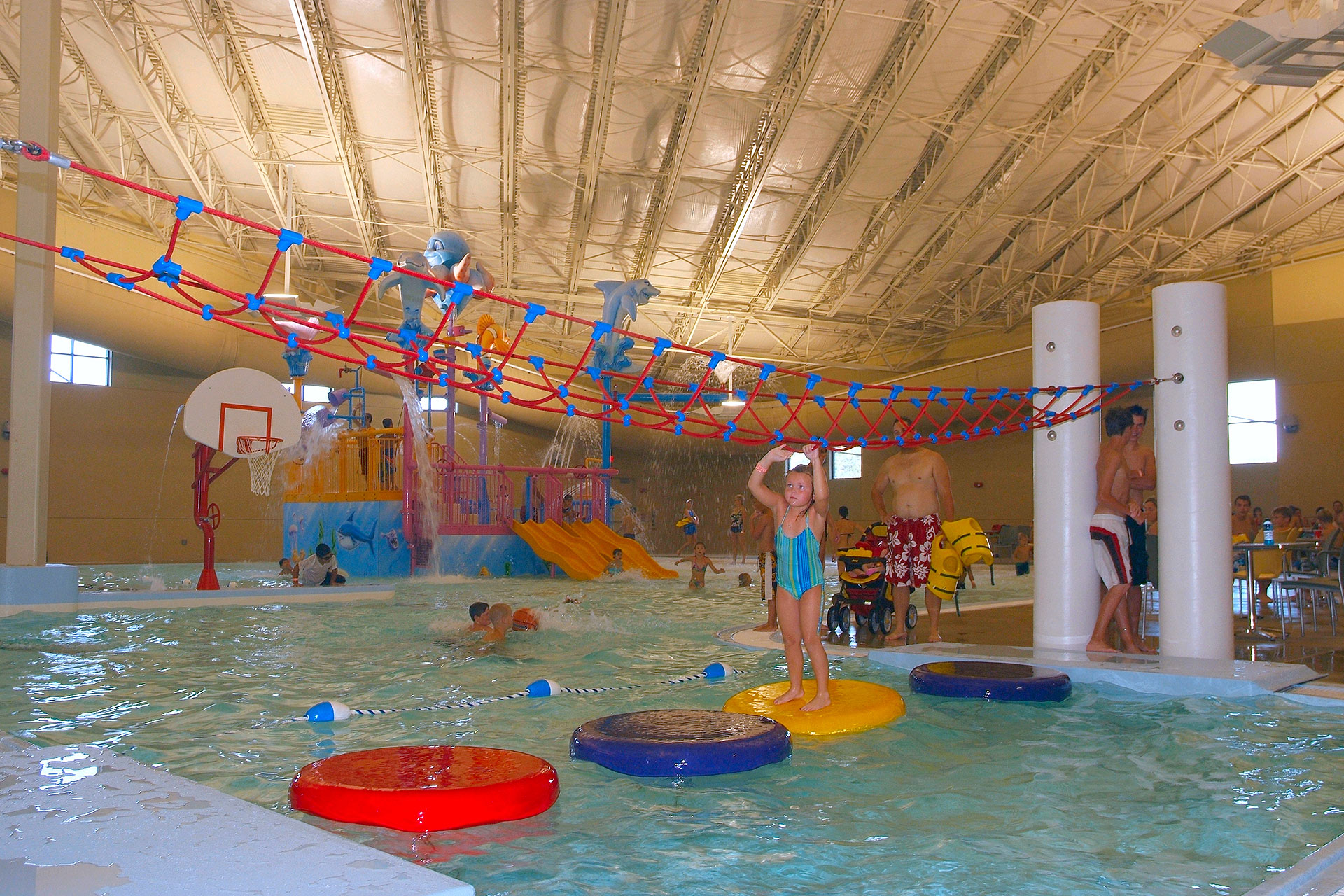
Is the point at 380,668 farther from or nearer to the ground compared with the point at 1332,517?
nearer to the ground

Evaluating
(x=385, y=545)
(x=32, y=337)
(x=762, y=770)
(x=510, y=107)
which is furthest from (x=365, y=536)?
(x=762, y=770)

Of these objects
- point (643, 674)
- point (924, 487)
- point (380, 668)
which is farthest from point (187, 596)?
point (924, 487)

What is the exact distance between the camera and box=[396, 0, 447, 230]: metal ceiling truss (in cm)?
1144

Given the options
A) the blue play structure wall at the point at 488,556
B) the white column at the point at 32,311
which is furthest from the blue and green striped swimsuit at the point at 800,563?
the blue play structure wall at the point at 488,556

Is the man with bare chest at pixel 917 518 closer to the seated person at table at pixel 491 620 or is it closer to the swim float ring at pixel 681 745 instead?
the seated person at table at pixel 491 620

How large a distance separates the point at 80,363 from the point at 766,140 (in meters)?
14.3

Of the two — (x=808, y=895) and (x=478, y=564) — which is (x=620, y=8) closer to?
(x=478, y=564)

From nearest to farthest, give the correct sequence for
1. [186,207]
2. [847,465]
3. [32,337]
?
Result: [186,207] → [32,337] → [847,465]

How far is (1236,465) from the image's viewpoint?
17.6m

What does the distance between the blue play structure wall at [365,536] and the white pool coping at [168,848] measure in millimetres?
12552

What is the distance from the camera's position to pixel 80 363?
19250mm

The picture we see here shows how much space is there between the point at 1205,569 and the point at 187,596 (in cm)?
921

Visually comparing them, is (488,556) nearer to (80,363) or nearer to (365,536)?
(365,536)

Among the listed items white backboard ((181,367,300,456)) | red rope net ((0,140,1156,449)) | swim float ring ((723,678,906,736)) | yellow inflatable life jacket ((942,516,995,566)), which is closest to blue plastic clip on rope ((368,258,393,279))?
red rope net ((0,140,1156,449))
